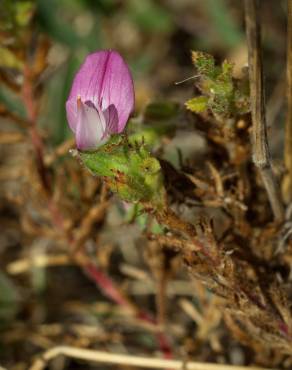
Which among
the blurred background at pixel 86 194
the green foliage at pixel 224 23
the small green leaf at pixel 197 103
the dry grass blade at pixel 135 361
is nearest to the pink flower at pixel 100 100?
the small green leaf at pixel 197 103

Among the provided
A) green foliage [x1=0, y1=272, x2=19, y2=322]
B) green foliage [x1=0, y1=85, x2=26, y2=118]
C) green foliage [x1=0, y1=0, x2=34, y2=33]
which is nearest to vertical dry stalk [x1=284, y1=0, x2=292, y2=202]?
green foliage [x1=0, y1=0, x2=34, y2=33]

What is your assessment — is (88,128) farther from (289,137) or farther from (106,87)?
(289,137)

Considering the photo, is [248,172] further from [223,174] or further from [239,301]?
[239,301]

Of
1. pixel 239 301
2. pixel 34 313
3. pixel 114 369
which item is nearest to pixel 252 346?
pixel 239 301

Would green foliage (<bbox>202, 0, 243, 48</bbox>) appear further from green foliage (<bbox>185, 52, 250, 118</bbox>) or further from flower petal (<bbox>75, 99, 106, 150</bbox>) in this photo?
flower petal (<bbox>75, 99, 106, 150</bbox>)

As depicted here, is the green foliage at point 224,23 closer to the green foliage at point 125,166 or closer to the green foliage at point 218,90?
the green foliage at point 218,90

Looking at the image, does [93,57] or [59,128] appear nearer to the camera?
[93,57]
